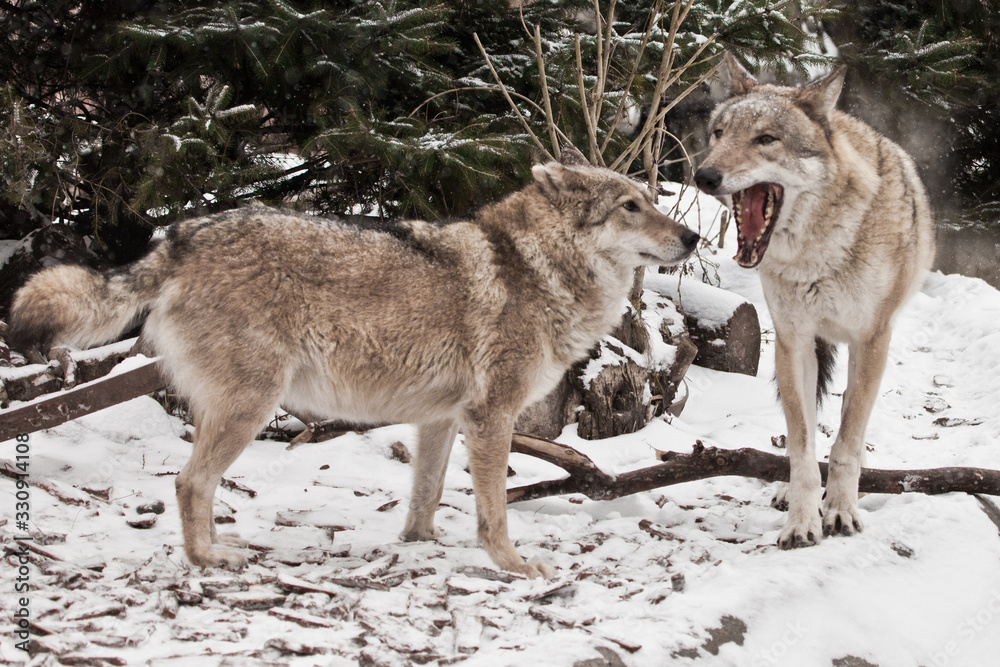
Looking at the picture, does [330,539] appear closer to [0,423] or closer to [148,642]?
[148,642]

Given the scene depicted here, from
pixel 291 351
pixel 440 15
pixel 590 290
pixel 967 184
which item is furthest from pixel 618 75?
pixel 967 184

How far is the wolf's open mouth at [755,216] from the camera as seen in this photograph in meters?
4.09

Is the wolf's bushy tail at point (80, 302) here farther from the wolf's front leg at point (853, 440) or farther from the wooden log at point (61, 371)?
the wolf's front leg at point (853, 440)

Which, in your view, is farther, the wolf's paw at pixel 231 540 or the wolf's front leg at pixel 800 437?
the wolf's front leg at pixel 800 437

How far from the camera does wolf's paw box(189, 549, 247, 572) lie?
3.39m

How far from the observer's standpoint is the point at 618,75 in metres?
6.86

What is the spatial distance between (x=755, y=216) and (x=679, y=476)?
4.94ft

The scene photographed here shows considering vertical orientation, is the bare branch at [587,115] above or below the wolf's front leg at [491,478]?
above

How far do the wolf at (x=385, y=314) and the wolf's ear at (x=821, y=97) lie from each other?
1076mm

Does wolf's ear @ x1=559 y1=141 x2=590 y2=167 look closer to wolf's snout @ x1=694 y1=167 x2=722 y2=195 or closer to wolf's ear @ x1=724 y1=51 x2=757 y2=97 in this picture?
wolf's snout @ x1=694 y1=167 x2=722 y2=195

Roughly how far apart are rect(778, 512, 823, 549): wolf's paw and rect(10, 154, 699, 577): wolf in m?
1.29

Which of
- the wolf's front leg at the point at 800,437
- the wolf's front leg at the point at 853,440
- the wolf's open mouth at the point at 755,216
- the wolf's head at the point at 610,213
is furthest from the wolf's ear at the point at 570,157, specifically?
the wolf's front leg at the point at 853,440

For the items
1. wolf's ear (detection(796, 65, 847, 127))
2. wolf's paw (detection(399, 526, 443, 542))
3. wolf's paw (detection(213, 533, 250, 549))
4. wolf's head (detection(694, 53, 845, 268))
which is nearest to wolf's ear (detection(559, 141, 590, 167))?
wolf's head (detection(694, 53, 845, 268))

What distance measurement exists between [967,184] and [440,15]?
9612 mm
